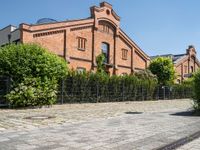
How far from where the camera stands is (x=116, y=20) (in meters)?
38.2

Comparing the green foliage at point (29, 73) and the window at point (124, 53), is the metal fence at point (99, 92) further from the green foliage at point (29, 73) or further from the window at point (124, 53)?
the window at point (124, 53)

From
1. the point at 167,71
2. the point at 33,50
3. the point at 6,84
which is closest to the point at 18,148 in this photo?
the point at 6,84

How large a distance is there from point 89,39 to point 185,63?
28.3 m

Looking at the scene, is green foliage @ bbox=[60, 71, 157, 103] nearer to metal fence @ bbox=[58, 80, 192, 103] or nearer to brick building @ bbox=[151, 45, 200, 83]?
metal fence @ bbox=[58, 80, 192, 103]

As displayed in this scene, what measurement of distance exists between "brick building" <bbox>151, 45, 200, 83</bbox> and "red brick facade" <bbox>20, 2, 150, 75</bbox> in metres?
13.1

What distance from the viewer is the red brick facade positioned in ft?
96.2

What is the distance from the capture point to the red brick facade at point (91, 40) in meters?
29.3

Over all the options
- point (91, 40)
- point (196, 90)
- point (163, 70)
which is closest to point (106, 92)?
point (196, 90)

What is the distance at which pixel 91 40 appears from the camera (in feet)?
114

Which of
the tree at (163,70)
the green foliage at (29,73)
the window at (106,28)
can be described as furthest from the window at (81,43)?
the green foliage at (29,73)

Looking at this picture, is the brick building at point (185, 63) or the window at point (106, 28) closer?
the window at point (106, 28)

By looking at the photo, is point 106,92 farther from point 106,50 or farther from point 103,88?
point 106,50

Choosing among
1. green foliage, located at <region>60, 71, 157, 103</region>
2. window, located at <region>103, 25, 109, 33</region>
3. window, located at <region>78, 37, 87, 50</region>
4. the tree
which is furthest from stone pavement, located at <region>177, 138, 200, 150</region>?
the tree

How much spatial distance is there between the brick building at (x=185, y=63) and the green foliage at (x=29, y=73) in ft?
124
